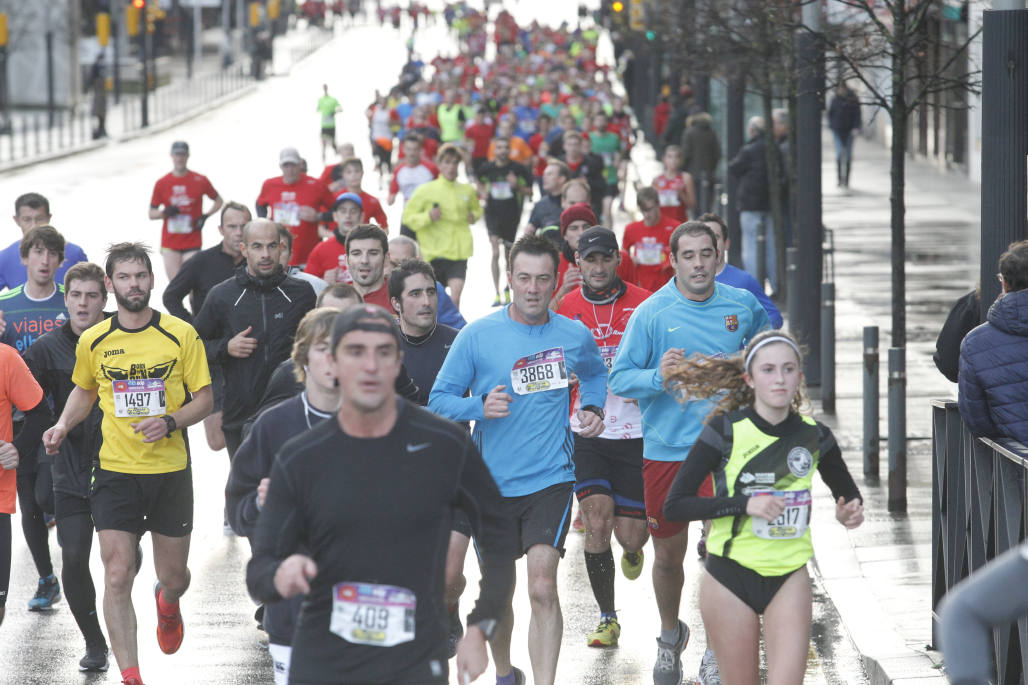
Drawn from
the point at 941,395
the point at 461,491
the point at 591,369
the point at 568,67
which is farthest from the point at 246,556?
the point at 568,67

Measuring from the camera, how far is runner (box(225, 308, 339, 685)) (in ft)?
19.5

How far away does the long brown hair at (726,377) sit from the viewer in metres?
6.39

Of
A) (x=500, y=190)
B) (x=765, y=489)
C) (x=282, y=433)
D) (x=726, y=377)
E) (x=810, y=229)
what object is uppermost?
(x=500, y=190)

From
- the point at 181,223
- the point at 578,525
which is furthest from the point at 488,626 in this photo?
the point at 181,223

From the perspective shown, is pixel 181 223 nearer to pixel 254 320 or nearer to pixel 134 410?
pixel 254 320

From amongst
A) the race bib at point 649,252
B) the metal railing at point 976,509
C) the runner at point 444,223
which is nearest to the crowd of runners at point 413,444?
the race bib at point 649,252

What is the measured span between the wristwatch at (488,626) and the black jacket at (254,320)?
170 inches

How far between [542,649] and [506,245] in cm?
1449

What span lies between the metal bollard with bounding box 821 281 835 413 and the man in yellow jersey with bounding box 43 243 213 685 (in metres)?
7.06

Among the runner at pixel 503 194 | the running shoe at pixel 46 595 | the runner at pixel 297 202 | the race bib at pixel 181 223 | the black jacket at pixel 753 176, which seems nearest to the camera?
the running shoe at pixel 46 595

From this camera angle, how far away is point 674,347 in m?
7.83

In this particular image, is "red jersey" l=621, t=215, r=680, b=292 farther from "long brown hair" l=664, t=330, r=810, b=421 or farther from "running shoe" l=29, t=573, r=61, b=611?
"long brown hair" l=664, t=330, r=810, b=421

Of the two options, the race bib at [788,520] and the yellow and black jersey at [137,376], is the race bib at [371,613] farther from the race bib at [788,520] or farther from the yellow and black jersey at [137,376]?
the yellow and black jersey at [137,376]

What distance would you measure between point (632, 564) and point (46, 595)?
116 inches
